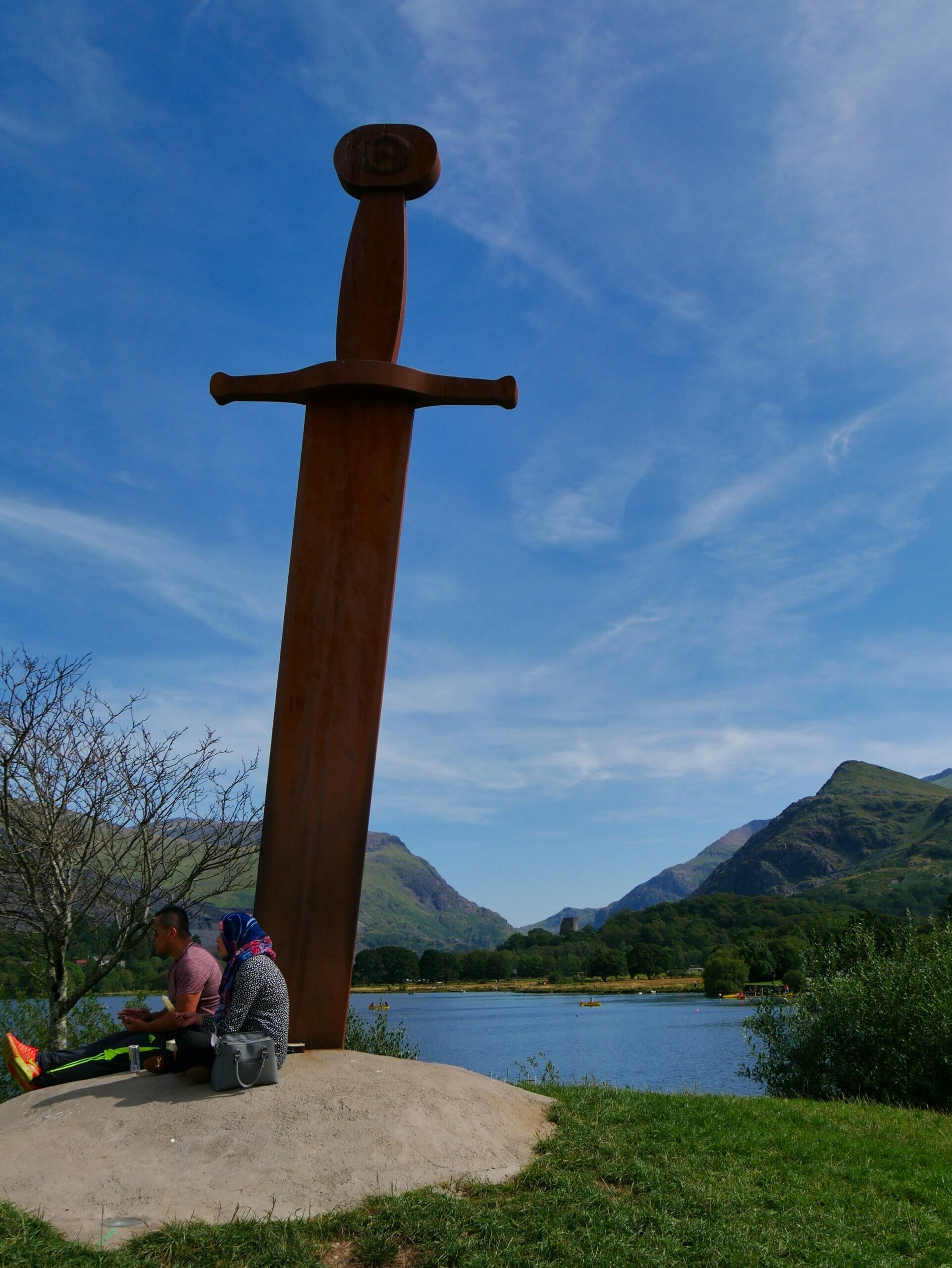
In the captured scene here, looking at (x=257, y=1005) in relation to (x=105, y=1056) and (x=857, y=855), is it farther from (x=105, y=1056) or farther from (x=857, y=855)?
(x=857, y=855)

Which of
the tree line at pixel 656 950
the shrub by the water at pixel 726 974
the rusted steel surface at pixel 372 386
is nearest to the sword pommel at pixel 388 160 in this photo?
the rusted steel surface at pixel 372 386

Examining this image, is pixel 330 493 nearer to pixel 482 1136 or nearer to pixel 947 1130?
pixel 482 1136

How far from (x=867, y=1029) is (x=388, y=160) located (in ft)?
40.2

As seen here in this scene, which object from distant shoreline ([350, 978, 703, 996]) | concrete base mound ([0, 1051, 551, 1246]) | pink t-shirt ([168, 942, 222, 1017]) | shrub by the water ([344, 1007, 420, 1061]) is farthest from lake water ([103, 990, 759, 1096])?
distant shoreline ([350, 978, 703, 996])

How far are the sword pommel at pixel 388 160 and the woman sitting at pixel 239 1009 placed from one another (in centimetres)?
665

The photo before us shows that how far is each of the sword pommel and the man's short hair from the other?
664 cm

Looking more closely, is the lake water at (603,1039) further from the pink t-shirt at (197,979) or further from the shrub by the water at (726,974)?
the pink t-shirt at (197,979)

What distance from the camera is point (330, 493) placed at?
321 inches

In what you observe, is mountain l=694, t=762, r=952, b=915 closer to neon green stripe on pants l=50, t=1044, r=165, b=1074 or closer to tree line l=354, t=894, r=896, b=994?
tree line l=354, t=894, r=896, b=994

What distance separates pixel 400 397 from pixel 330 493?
1.05 metres

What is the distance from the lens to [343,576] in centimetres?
800

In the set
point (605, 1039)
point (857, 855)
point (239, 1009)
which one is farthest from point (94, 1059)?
point (857, 855)

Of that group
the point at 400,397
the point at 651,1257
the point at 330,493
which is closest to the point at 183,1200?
the point at 651,1257

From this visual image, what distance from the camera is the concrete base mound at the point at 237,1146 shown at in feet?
15.6
